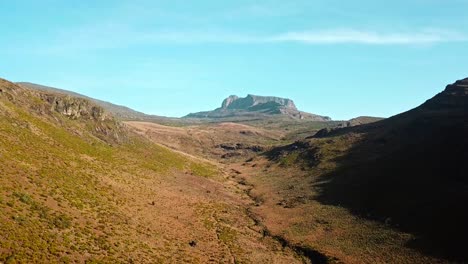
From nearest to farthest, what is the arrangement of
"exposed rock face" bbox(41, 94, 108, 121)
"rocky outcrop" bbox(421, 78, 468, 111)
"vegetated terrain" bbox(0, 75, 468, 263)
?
"vegetated terrain" bbox(0, 75, 468, 263) → "exposed rock face" bbox(41, 94, 108, 121) → "rocky outcrop" bbox(421, 78, 468, 111)

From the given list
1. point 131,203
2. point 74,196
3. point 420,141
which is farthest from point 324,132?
point 74,196

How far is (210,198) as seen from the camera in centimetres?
8019

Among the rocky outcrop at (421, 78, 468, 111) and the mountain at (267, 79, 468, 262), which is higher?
the rocky outcrop at (421, 78, 468, 111)

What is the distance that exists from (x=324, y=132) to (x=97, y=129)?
104 meters

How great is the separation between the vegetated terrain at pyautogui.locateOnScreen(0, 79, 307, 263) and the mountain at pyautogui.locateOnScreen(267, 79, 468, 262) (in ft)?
66.6

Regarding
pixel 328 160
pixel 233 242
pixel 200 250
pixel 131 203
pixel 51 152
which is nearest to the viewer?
pixel 200 250

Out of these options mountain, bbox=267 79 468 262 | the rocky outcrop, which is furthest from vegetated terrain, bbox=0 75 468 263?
the rocky outcrop

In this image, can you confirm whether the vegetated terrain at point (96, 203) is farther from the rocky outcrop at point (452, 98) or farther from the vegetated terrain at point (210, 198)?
the rocky outcrop at point (452, 98)

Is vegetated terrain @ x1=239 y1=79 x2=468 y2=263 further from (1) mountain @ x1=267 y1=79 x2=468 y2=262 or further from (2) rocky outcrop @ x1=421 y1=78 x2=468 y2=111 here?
(2) rocky outcrop @ x1=421 y1=78 x2=468 y2=111

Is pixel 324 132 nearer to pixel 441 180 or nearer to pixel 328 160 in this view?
pixel 328 160

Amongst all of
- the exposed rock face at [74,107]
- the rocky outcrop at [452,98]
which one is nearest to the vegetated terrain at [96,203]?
the exposed rock face at [74,107]

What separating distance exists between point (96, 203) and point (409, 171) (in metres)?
66.6

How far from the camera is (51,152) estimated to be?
205 ft

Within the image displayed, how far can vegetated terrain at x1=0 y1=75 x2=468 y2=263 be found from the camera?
41.7 m
